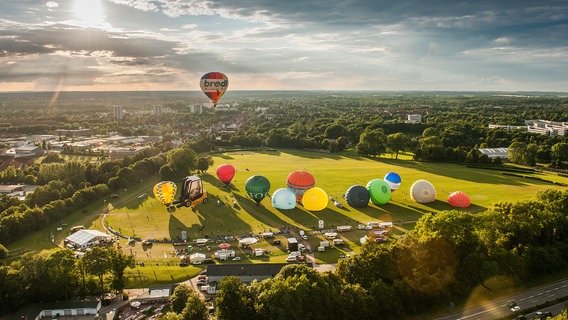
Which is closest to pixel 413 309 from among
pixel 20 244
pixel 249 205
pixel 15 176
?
pixel 249 205

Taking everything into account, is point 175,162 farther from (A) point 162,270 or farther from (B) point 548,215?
(B) point 548,215

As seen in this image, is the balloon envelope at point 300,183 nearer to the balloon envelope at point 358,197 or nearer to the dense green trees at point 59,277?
the balloon envelope at point 358,197

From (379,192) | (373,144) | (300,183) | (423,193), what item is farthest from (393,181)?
(373,144)

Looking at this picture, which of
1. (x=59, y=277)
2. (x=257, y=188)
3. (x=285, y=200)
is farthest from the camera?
(x=257, y=188)

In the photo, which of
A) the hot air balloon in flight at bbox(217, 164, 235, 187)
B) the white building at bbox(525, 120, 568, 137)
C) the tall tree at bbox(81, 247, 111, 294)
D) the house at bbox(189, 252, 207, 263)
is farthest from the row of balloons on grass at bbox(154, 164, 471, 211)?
the white building at bbox(525, 120, 568, 137)

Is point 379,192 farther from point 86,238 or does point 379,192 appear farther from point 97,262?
point 86,238

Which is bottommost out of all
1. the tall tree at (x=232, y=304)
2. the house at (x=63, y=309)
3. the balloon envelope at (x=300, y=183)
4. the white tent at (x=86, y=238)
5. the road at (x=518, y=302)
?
the house at (x=63, y=309)

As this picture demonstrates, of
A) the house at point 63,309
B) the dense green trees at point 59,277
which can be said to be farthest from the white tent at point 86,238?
the house at point 63,309
